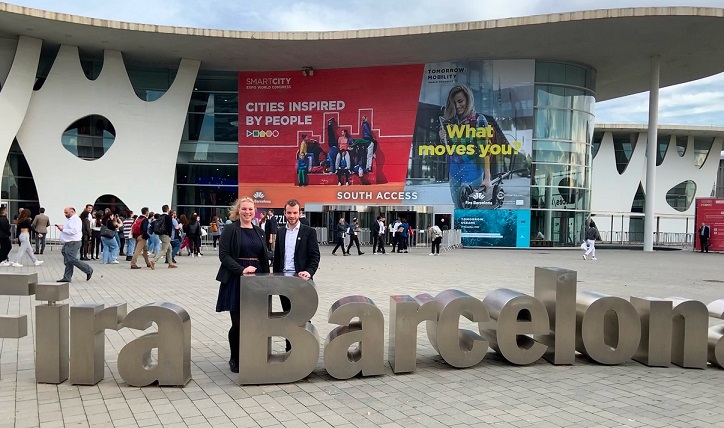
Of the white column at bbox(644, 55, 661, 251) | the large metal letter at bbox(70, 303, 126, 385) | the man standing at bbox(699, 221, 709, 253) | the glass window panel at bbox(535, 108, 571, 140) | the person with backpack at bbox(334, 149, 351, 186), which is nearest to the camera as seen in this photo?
the large metal letter at bbox(70, 303, 126, 385)

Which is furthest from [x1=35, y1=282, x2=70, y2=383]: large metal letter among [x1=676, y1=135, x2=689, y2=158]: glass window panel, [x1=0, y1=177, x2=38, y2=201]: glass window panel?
[x1=676, y1=135, x2=689, y2=158]: glass window panel

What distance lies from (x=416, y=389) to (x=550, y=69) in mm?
28776

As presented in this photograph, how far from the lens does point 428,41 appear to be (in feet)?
92.0

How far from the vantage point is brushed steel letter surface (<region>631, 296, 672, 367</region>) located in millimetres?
6051

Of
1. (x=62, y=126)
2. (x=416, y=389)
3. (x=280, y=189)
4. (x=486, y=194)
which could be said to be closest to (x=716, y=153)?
(x=486, y=194)

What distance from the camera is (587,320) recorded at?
6.03m

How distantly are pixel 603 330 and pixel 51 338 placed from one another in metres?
5.57

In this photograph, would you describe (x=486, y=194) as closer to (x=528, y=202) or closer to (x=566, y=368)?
(x=528, y=202)

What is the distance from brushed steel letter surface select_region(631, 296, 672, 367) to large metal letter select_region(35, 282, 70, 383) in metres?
5.96

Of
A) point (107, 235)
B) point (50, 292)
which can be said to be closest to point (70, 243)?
point (107, 235)

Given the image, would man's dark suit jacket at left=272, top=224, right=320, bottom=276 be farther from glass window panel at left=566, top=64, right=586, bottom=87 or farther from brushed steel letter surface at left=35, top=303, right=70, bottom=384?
glass window panel at left=566, top=64, right=586, bottom=87

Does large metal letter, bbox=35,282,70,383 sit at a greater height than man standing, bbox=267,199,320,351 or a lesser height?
lesser

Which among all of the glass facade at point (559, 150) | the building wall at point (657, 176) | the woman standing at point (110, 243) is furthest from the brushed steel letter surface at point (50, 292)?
the building wall at point (657, 176)

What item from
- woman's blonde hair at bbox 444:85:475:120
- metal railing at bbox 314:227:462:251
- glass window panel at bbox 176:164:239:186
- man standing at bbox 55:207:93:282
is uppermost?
woman's blonde hair at bbox 444:85:475:120
